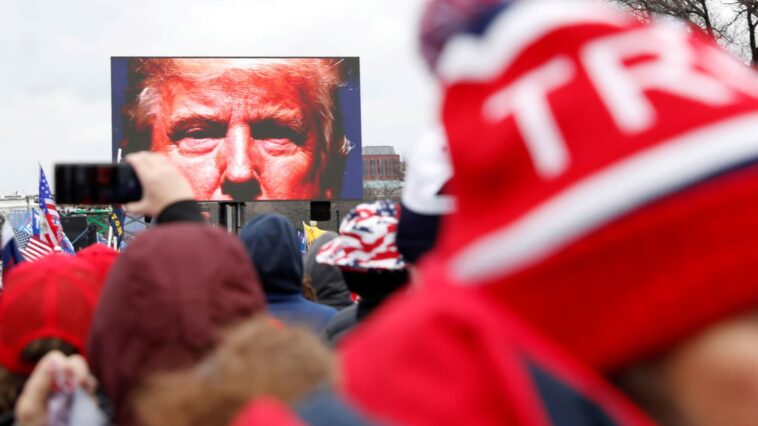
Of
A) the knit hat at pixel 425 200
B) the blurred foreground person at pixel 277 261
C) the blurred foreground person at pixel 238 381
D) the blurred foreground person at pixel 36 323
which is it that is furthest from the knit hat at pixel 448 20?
the blurred foreground person at pixel 277 261

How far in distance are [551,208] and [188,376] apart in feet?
2.00

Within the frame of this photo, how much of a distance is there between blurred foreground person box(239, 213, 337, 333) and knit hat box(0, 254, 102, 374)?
102 cm

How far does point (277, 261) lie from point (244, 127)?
923 inches

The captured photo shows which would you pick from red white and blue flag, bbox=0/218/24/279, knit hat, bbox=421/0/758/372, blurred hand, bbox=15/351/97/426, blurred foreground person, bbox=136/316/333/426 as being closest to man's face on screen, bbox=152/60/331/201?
red white and blue flag, bbox=0/218/24/279

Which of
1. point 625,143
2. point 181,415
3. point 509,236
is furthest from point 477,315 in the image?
point 181,415

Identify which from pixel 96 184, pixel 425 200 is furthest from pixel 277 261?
pixel 96 184

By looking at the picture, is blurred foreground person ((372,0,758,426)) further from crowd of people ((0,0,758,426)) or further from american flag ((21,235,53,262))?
american flag ((21,235,53,262))

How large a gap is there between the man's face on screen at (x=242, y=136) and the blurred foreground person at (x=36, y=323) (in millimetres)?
23378

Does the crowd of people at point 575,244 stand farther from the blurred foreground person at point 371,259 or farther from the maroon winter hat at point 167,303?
the blurred foreground person at point 371,259

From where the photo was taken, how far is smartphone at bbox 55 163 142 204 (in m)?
2.31

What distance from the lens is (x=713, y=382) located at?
0.70m

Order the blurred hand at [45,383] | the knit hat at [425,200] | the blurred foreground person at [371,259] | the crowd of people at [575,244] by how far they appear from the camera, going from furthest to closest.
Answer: the blurred foreground person at [371,259], the knit hat at [425,200], the blurred hand at [45,383], the crowd of people at [575,244]

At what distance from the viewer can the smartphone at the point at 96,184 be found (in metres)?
2.31

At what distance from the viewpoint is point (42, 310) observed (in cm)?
262
